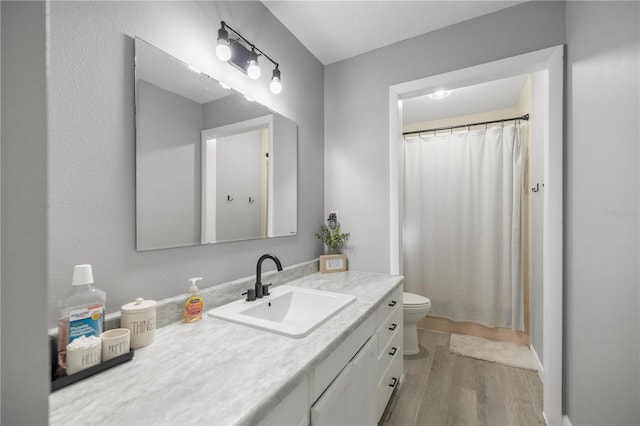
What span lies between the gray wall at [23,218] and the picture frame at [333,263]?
1790 mm

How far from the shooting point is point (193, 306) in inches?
43.2

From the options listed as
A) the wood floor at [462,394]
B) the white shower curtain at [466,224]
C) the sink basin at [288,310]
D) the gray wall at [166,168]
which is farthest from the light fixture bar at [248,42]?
the wood floor at [462,394]

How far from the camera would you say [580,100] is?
1335 millimetres

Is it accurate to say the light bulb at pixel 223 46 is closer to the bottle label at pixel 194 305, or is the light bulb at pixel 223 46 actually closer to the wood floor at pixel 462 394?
the bottle label at pixel 194 305

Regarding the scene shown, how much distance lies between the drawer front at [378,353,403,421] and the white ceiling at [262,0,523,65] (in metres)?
2.18

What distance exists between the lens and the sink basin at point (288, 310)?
103cm

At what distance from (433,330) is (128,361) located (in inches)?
117

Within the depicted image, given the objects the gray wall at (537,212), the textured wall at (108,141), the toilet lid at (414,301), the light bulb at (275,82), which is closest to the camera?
the textured wall at (108,141)

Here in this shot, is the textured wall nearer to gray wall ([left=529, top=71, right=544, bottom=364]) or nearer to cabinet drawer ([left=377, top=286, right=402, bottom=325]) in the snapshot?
cabinet drawer ([left=377, top=286, right=402, bottom=325])

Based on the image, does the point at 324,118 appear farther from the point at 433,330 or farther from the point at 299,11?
the point at 433,330

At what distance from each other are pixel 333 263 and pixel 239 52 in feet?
4.85

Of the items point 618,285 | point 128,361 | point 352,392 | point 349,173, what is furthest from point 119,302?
point 618,285

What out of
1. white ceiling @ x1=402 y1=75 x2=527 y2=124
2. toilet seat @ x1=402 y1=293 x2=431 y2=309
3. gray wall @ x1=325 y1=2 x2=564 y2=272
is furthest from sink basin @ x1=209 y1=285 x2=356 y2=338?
white ceiling @ x1=402 y1=75 x2=527 y2=124

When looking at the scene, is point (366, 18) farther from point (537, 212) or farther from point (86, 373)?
point (86, 373)
